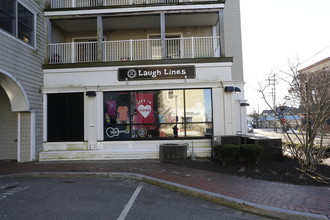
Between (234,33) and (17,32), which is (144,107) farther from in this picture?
(234,33)

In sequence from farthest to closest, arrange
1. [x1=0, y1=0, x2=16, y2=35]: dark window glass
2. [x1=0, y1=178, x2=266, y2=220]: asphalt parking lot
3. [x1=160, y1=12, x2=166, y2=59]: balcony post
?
[x1=160, y1=12, x2=166, y2=59]: balcony post, [x1=0, y1=0, x2=16, y2=35]: dark window glass, [x1=0, y1=178, x2=266, y2=220]: asphalt parking lot

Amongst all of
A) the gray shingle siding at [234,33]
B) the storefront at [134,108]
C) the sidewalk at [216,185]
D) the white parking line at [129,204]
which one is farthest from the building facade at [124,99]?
A: the gray shingle siding at [234,33]

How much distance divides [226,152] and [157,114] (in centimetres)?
369

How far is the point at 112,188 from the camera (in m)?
6.13

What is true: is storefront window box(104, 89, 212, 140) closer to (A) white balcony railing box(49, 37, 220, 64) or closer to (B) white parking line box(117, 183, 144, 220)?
(A) white balcony railing box(49, 37, 220, 64)

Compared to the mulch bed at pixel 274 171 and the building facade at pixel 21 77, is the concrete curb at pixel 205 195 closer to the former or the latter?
the mulch bed at pixel 274 171

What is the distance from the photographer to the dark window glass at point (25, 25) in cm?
930

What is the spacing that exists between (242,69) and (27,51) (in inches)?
502

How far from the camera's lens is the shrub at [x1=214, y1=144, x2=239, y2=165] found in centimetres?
806

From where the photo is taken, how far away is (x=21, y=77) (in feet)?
30.2

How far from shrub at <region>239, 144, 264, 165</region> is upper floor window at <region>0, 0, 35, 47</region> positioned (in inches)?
394

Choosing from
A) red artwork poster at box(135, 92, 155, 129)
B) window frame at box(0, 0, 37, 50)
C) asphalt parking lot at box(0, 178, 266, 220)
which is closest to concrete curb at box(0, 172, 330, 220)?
asphalt parking lot at box(0, 178, 266, 220)

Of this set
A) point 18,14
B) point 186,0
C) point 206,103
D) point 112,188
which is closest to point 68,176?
point 112,188

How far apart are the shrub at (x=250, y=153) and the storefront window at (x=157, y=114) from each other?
90.2 inches
